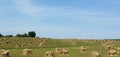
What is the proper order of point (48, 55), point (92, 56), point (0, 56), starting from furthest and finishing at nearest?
point (92, 56) < point (48, 55) < point (0, 56)

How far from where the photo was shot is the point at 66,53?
3831cm

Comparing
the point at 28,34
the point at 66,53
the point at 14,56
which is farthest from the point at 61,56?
the point at 28,34

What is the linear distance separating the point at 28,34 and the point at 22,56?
12750cm

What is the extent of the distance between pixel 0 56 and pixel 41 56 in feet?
19.8

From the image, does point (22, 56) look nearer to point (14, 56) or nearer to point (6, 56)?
point (14, 56)

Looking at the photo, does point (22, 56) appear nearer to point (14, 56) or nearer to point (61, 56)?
point (14, 56)

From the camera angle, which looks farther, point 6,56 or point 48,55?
point 48,55

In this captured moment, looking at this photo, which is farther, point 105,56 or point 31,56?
point 105,56

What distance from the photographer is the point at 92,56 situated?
115ft

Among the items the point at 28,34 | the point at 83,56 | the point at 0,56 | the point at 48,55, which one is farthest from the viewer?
the point at 28,34

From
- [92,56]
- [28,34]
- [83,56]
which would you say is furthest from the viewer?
[28,34]

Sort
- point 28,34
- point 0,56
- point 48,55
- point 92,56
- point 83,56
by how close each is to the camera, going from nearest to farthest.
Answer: point 0,56
point 48,55
point 92,56
point 83,56
point 28,34

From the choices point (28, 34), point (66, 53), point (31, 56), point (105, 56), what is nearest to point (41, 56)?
point (31, 56)

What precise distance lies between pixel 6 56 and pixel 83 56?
10.9m
